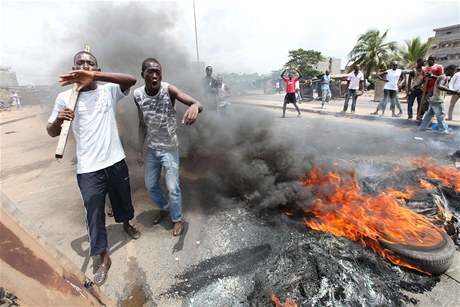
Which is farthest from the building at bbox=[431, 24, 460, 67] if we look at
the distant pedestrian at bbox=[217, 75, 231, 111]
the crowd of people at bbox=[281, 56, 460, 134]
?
the distant pedestrian at bbox=[217, 75, 231, 111]

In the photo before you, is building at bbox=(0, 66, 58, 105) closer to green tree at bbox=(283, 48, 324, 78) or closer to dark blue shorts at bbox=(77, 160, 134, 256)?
dark blue shorts at bbox=(77, 160, 134, 256)

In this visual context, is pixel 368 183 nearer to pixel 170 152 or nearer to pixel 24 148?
pixel 170 152

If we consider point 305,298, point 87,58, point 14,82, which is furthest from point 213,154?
point 14,82

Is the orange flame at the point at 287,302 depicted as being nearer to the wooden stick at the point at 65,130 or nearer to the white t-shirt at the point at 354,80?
the wooden stick at the point at 65,130

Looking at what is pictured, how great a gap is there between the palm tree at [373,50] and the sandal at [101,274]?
26.9 metres

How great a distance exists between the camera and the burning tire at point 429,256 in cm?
222

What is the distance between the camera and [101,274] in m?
2.50

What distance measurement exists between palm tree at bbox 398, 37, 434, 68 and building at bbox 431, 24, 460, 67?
1735cm

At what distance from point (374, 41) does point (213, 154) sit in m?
25.4

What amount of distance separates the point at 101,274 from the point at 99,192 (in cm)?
81

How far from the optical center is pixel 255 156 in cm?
462

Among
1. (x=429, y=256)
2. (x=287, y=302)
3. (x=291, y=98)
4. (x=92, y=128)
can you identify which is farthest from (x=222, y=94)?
(x=287, y=302)

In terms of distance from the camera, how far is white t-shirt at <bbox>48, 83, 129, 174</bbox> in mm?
2320

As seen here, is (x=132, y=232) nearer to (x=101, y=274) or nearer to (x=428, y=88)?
(x=101, y=274)
